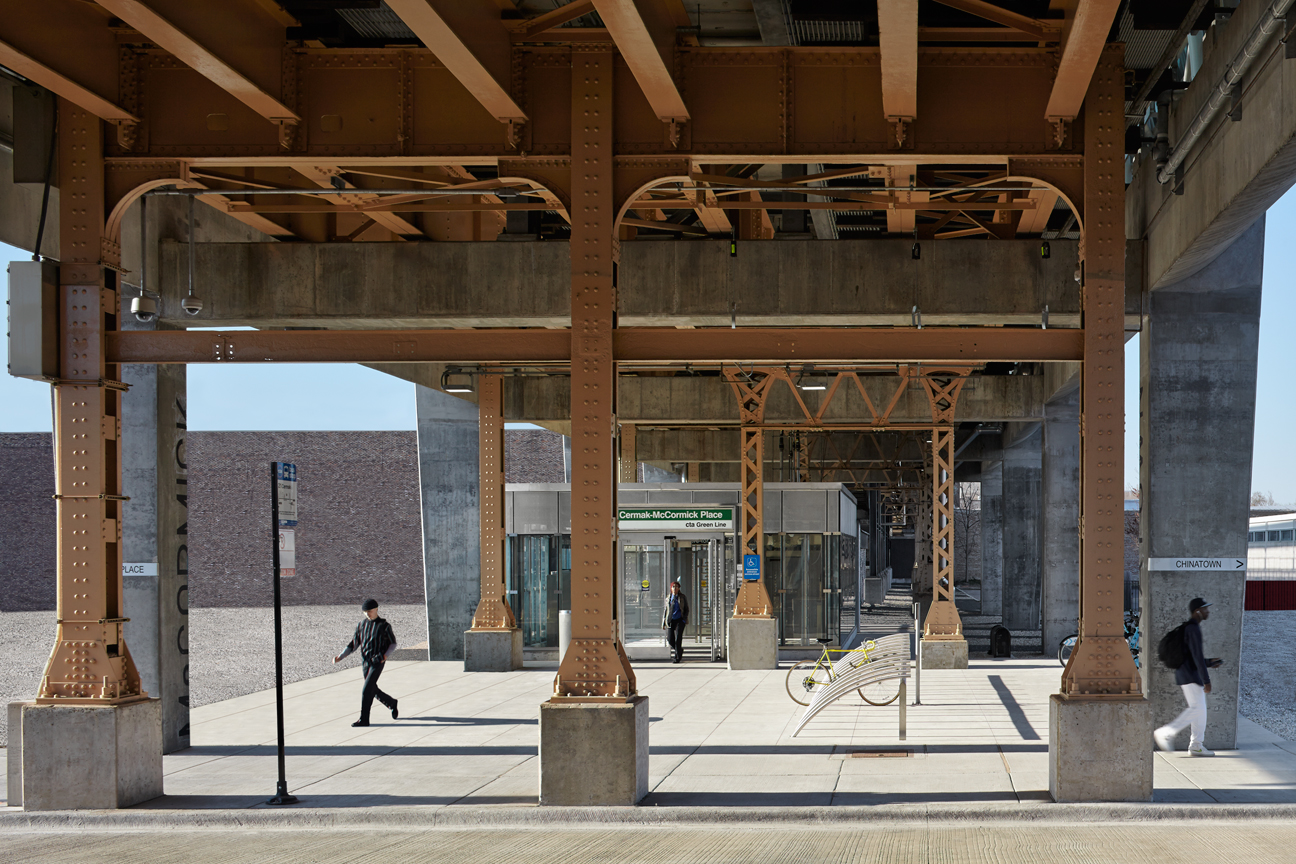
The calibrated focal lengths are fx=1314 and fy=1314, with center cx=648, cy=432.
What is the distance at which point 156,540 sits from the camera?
15.3 meters

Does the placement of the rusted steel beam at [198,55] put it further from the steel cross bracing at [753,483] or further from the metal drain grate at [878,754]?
the steel cross bracing at [753,483]

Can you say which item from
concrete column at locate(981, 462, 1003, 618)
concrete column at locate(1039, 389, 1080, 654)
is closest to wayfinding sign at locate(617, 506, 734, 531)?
concrete column at locate(1039, 389, 1080, 654)

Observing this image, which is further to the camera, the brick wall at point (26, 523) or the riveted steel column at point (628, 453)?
the brick wall at point (26, 523)

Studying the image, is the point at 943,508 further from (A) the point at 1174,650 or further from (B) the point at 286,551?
(B) the point at 286,551

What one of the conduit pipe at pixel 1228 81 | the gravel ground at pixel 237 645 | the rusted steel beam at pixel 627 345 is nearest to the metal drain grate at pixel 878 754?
the rusted steel beam at pixel 627 345

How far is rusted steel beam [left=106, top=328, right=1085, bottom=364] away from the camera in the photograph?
11.8 m

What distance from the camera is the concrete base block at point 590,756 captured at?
11.3 meters

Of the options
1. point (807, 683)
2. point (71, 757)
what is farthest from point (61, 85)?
point (807, 683)

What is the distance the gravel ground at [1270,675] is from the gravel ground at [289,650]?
0.01 m

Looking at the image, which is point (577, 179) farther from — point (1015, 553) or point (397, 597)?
point (397, 597)

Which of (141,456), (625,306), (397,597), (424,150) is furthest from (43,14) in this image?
(397,597)

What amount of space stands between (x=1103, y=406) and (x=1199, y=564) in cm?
419

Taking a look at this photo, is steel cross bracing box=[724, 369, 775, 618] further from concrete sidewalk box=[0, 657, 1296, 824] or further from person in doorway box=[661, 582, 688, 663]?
concrete sidewalk box=[0, 657, 1296, 824]

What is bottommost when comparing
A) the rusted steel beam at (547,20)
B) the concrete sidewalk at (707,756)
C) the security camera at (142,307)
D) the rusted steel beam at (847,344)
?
the concrete sidewalk at (707,756)
